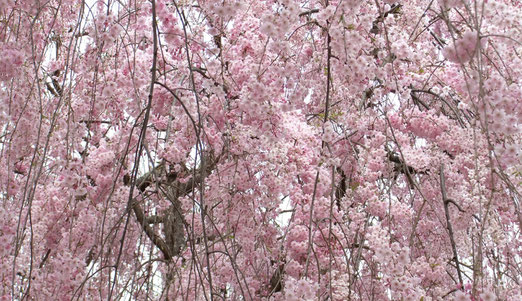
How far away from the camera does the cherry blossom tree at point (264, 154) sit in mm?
2311

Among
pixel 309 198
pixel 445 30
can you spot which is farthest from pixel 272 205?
pixel 445 30

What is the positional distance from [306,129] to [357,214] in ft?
1.49

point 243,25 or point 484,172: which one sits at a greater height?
point 243,25

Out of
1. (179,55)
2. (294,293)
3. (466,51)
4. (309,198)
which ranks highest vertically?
(179,55)

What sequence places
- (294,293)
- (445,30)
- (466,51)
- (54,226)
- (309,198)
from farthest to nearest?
(445,30)
(54,226)
(309,198)
(294,293)
(466,51)

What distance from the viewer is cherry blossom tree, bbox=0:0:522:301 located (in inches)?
91.0

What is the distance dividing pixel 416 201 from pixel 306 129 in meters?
0.95

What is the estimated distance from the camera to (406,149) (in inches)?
128

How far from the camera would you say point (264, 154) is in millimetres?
2816

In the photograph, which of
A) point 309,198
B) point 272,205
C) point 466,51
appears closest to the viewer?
point 466,51

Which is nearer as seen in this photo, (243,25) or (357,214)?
(357,214)

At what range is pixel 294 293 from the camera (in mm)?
2217

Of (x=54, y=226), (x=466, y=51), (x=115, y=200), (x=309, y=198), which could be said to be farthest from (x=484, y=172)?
(x=54, y=226)

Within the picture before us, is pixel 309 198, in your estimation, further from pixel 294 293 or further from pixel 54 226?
pixel 54 226
